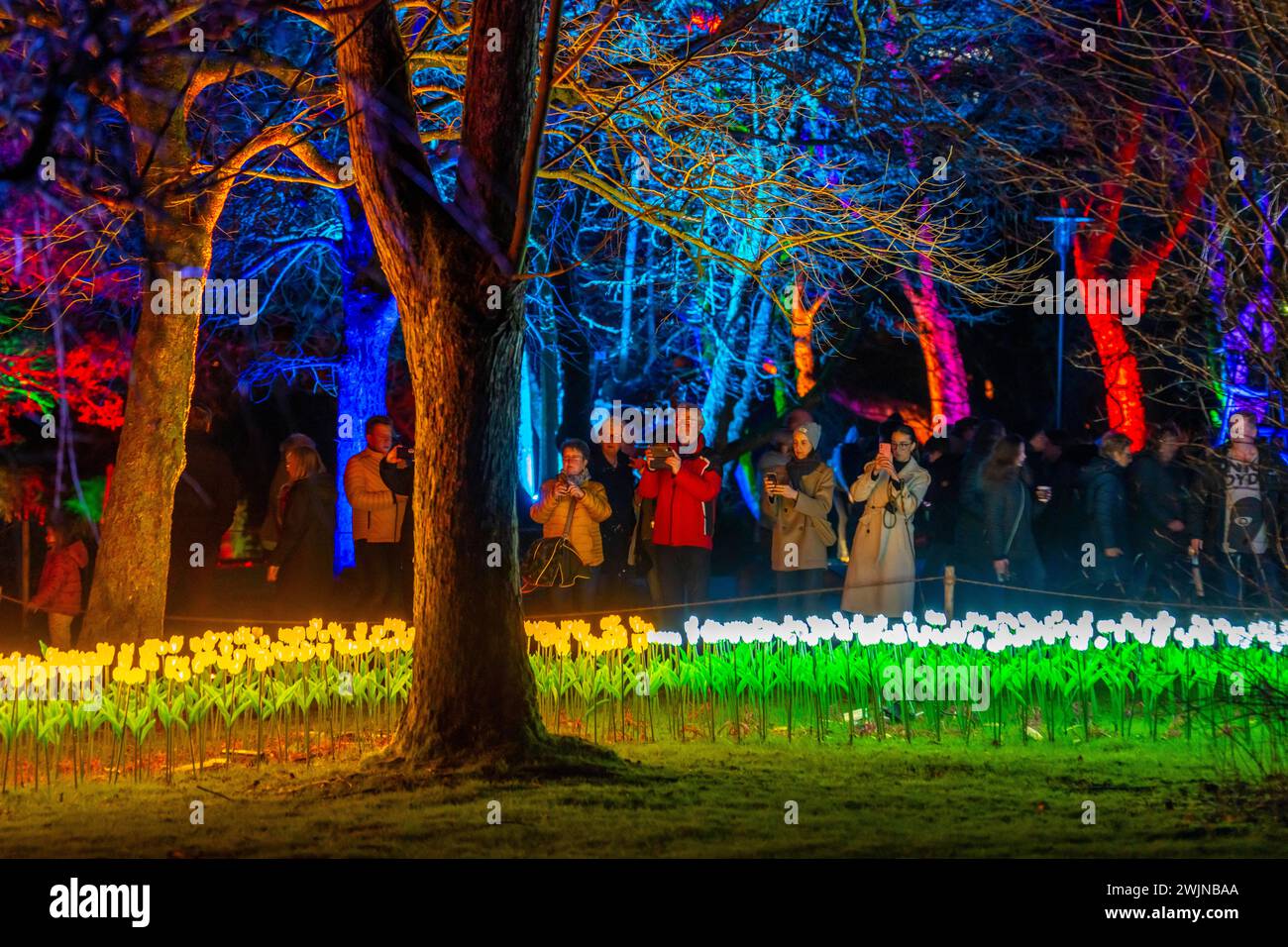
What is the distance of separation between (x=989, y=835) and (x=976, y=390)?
25464mm

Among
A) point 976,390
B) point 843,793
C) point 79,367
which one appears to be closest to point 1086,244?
point 976,390

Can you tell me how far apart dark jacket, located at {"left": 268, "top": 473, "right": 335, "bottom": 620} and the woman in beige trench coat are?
4086 millimetres

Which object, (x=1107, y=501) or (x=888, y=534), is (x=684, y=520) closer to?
(x=888, y=534)

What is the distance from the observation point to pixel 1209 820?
23.6 feet

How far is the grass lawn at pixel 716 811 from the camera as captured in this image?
6.84m

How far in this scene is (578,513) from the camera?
1244 centimetres

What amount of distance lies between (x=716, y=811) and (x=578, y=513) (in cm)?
517

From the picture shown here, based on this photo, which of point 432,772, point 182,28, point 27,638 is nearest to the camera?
point 432,772

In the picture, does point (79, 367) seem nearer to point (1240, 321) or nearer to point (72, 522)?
point (72, 522)

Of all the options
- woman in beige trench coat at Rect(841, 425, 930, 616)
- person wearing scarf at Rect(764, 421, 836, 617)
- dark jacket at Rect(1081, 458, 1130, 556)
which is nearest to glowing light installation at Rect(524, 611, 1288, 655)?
woman in beige trench coat at Rect(841, 425, 930, 616)

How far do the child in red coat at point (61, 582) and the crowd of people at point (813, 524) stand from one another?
13mm
